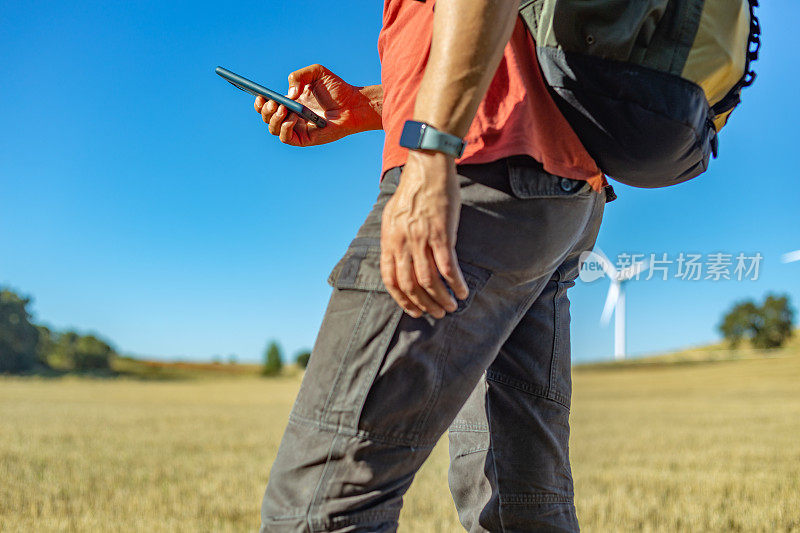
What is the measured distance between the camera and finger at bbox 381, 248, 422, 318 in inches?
41.5

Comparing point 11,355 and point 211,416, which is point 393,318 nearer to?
point 211,416

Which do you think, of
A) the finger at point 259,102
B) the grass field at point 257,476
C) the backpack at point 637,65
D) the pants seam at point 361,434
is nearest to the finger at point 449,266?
the pants seam at point 361,434

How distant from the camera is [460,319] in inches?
43.4

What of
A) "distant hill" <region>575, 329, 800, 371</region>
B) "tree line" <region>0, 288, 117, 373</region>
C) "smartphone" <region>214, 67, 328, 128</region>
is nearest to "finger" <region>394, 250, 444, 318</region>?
"smartphone" <region>214, 67, 328, 128</region>

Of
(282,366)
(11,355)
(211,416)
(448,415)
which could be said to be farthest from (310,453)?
(282,366)

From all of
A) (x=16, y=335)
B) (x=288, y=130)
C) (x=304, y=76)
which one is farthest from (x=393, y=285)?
(x=16, y=335)

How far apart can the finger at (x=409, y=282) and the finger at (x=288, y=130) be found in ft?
2.63

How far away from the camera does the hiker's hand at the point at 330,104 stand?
174 centimetres

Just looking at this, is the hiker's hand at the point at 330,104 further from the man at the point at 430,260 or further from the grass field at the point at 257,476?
the grass field at the point at 257,476

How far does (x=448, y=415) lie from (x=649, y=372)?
37.2 meters

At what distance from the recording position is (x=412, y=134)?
1.05m

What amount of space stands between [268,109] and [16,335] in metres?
48.3

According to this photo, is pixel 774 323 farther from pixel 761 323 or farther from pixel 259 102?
pixel 259 102

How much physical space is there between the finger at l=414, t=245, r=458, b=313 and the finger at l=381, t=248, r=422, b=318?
4 cm
